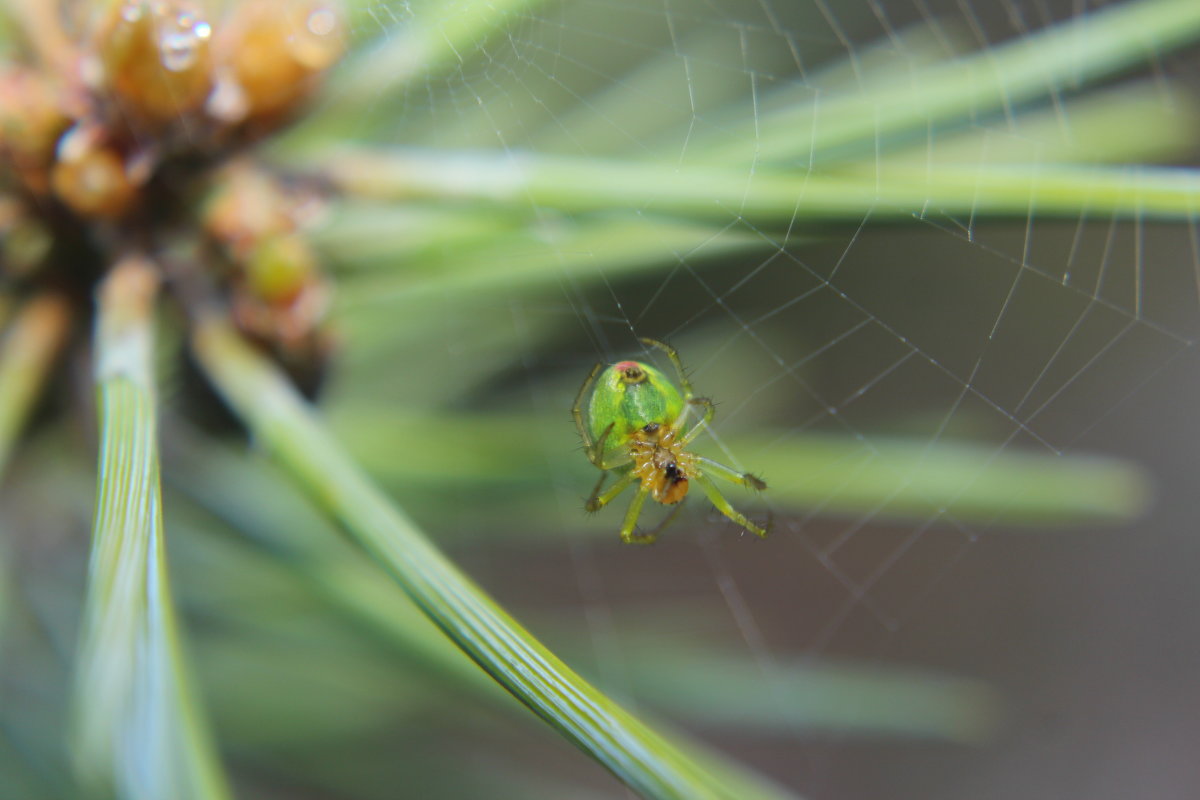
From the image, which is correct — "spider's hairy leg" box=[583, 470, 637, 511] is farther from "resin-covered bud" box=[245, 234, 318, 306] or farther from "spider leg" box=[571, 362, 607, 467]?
"resin-covered bud" box=[245, 234, 318, 306]

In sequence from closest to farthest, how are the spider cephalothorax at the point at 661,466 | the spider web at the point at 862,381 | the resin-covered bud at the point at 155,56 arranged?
the resin-covered bud at the point at 155,56 < the spider web at the point at 862,381 < the spider cephalothorax at the point at 661,466

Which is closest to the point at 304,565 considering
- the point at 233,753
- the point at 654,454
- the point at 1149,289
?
the point at 233,753

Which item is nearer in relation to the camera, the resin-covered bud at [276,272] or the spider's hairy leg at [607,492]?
the resin-covered bud at [276,272]

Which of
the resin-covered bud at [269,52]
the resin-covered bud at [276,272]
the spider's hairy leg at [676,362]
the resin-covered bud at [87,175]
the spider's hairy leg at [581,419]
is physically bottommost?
the resin-covered bud at [276,272]

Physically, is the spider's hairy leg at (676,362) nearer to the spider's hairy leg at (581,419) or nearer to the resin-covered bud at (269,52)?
the spider's hairy leg at (581,419)

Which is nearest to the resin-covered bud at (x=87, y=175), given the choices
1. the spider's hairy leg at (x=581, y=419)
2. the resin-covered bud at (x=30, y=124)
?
the resin-covered bud at (x=30, y=124)

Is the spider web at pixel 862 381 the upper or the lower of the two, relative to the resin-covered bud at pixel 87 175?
upper

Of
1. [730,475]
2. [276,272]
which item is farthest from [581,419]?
[276,272]

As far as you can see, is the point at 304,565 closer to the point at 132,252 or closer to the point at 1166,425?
the point at 132,252
